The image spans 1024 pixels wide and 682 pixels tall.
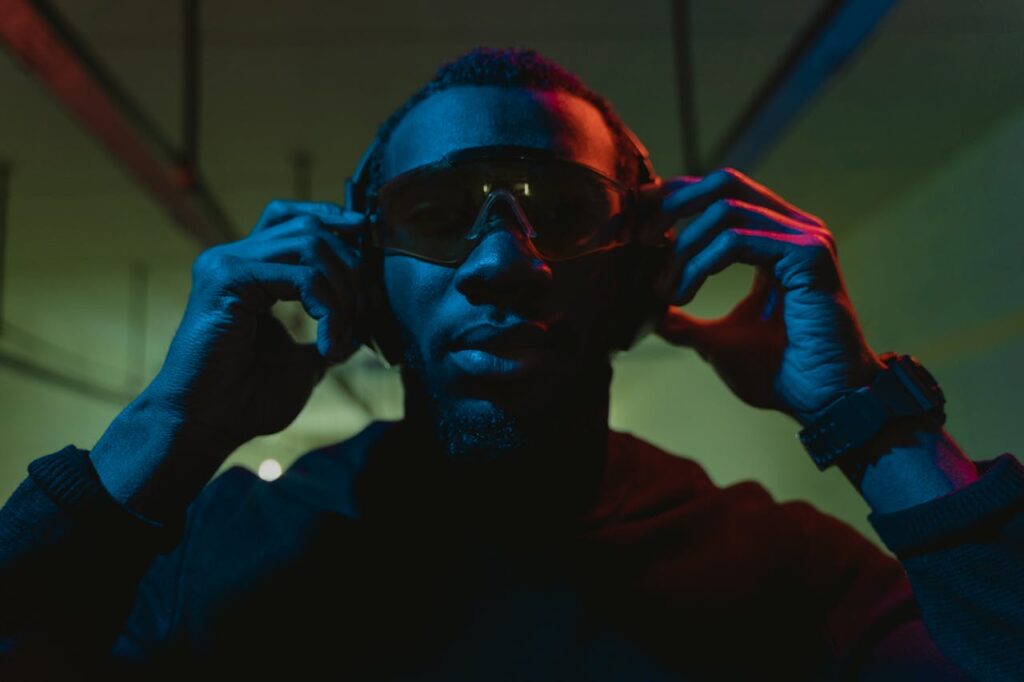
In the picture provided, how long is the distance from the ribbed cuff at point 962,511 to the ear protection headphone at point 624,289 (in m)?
0.48

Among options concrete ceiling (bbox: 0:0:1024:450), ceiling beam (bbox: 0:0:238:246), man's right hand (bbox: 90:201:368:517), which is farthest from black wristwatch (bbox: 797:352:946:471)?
ceiling beam (bbox: 0:0:238:246)

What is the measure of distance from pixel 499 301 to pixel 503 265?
0.19 feet

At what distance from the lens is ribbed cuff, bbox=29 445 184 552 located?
41.7 inches

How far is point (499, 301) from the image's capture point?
1211mm

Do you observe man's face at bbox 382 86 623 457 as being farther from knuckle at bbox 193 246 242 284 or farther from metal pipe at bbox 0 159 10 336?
metal pipe at bbox 0 159 10 336

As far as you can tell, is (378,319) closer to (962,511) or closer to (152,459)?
(152,459)

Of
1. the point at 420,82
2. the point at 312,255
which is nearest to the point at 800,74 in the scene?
the point at 312,255

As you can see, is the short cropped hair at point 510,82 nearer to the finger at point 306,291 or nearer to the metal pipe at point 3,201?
the finger at point 306,291

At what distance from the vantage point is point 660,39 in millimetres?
3615

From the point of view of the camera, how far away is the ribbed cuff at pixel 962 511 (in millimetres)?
1040

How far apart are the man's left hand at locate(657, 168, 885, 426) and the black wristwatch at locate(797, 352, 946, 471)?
29 mm

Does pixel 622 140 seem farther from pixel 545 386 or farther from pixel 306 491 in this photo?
pixel 306 491

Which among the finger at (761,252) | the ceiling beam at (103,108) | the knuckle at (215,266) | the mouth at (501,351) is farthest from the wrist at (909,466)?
the ceiling beam at (103,108)

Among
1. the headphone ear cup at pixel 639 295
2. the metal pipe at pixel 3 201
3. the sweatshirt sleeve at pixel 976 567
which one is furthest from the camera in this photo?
the metal pipe at pixel 3 201
